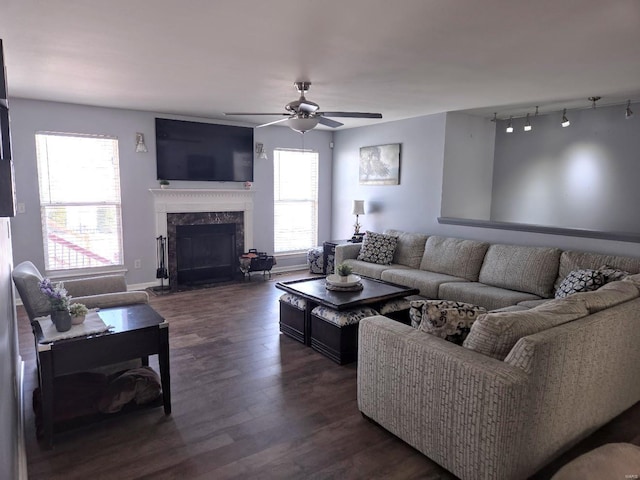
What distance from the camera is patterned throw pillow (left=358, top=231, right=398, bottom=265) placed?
5551mm

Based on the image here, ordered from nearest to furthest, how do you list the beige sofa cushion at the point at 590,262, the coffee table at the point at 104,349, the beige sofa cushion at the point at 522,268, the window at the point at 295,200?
the coffee table at the point at 104,349, the beige sofa cushion at the point at 590,262, the beige sofa cushion at the point at 522,268, the window at the point at 295,200

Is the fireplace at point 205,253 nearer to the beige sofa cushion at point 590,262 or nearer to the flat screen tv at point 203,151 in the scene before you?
the flat screen tv at point 203,151

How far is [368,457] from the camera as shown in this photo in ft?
7.66

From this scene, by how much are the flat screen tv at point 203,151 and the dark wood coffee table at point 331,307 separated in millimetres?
2812

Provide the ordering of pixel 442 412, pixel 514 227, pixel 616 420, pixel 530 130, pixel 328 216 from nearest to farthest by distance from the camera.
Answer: pixel 442 412 < pixel 616 420 < pixel 514 227 < pixel 530 130 < pixel 328 216

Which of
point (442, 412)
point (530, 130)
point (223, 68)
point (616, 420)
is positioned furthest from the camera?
point (530, 130)

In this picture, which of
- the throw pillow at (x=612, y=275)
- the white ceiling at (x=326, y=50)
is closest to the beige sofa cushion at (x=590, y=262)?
the throw pillow at (x=612, y=275)

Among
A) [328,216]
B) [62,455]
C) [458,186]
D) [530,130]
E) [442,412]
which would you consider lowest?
[62,455]

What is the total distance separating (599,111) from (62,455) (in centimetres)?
623

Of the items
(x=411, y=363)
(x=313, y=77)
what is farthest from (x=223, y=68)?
(x=411, y=363)

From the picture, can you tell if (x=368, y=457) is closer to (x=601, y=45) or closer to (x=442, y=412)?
(x=442, y=412)

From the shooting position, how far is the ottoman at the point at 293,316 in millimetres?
3955

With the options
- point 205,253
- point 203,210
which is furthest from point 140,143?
point 205,253

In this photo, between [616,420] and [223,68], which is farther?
[223,68]
